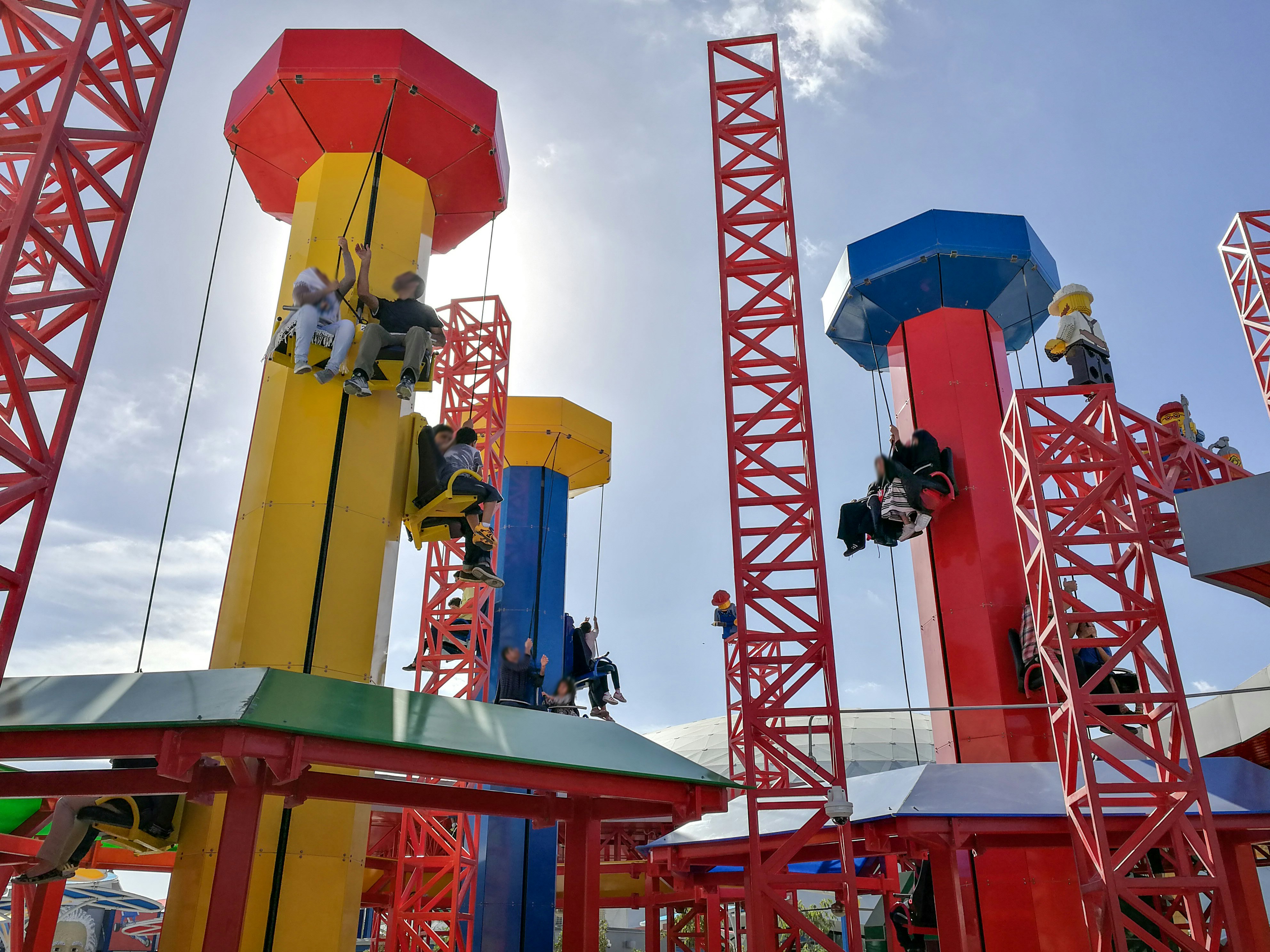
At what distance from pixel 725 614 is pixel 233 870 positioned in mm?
17312

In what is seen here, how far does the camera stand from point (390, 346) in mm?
10625

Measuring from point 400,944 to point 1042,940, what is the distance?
10.7 meters

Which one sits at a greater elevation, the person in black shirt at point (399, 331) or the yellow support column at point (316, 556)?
the person in black shirt at point (399, 331)

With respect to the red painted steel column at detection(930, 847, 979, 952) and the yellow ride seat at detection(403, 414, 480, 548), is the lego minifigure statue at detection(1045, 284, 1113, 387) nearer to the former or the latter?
the red painted steel column at detection(930, 847, 979, 952)

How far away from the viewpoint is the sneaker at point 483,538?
11508 mm

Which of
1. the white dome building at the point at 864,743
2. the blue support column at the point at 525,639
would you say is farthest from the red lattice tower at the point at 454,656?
the white dome building at the point at 864,743

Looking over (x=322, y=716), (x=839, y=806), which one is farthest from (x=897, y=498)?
(x=322, y=716)

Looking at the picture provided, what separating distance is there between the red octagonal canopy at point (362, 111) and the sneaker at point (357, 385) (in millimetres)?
3242

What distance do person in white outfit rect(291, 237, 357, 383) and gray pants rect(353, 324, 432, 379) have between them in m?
0.19

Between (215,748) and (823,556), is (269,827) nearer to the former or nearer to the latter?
(215,748)

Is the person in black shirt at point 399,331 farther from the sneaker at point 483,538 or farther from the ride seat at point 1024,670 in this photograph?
the ride seat at point 1024,670

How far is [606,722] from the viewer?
28.8 ft

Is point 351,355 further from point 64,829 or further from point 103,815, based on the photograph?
point 64,829

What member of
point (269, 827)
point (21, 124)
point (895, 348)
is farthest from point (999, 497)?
point (21, 124)
